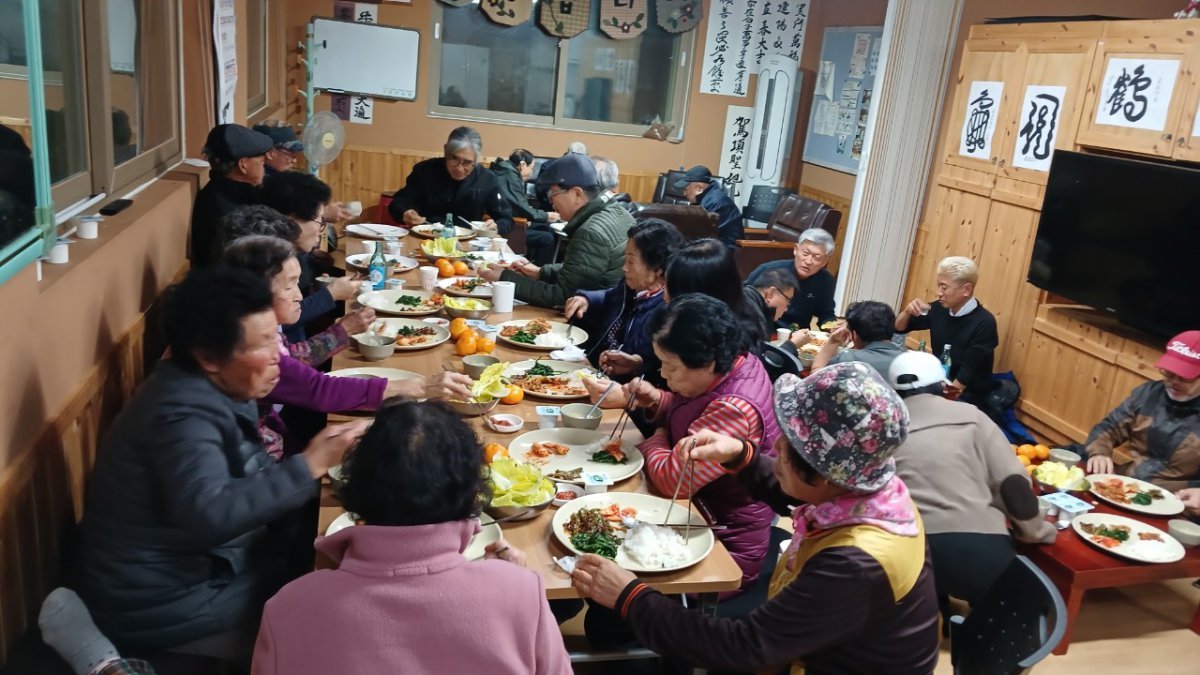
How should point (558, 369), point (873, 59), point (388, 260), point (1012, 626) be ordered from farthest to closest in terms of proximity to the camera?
point (873, 59), point (388, 260), point (558, 369), point (1012, 626)

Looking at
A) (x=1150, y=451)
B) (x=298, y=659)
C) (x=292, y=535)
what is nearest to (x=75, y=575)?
(x=292, y=535)

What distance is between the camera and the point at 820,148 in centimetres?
823

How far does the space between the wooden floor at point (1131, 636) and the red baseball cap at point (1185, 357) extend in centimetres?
88

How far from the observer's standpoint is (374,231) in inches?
187

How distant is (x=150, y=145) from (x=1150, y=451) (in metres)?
4.37

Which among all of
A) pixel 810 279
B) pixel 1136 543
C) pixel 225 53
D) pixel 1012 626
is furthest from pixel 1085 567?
pixel 225 53

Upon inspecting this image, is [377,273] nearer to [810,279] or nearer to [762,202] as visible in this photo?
[810,279]

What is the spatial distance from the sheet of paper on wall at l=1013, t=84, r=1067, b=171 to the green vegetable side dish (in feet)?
14.1

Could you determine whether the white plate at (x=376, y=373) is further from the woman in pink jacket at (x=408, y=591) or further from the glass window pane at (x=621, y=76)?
the glass window pane at (x=621, y=76)

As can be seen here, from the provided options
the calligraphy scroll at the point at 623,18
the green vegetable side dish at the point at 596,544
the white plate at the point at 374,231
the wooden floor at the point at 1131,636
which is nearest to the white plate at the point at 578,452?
the green vegetable side dish at the point at 596,544

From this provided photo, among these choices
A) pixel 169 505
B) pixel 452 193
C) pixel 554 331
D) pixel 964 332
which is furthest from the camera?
pixel 452 193

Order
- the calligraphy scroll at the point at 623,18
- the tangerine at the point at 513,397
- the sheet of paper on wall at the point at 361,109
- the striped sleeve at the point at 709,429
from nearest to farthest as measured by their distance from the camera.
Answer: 1. the striped sleeve at the point at 709,429
2. the tangerine at the point at 513,397
3. the sheet of paper on wall at the point at 361,109
4. the calligraphy scroll at the point at 623,18

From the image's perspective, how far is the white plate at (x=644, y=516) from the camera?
181 cm

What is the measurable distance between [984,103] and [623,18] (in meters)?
3.65
